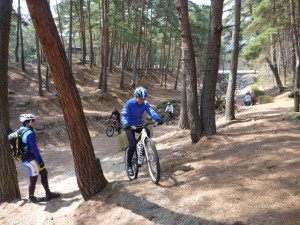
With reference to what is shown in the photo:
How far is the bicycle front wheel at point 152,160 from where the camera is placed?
542 centimetres

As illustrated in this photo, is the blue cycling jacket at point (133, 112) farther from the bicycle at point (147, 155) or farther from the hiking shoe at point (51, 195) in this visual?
the hiking shoe at point (51, 195)

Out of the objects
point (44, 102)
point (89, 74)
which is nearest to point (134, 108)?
point (44, 102)

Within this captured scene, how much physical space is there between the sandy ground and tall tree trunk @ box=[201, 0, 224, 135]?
1.68 feet

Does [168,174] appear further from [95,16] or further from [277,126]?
[95,16]

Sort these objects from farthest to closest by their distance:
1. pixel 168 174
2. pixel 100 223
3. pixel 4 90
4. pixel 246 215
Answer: pixel 4 90 → pixel 168 174 → pixel 100 223 → pixel 246 215

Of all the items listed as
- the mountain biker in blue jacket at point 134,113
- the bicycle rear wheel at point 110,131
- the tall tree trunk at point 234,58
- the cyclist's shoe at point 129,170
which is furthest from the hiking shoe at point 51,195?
the bicycle rear wheel at point 110,131

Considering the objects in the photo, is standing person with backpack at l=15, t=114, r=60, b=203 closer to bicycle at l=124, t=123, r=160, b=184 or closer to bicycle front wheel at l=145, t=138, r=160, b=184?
bicycle at l=124, t=123, r=160, b=184

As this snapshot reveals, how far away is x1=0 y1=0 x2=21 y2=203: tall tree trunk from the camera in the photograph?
6.84 metres

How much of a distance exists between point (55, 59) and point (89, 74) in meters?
26.0

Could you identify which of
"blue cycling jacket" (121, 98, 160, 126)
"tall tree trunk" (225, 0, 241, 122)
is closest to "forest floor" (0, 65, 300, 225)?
"blue cycling jacket" (121, 98, 160, 126)

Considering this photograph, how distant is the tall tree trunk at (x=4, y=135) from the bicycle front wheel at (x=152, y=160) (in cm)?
348

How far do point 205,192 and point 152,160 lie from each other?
141 centimetres

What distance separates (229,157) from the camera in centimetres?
636

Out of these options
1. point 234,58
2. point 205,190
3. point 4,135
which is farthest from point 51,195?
point 234,58
